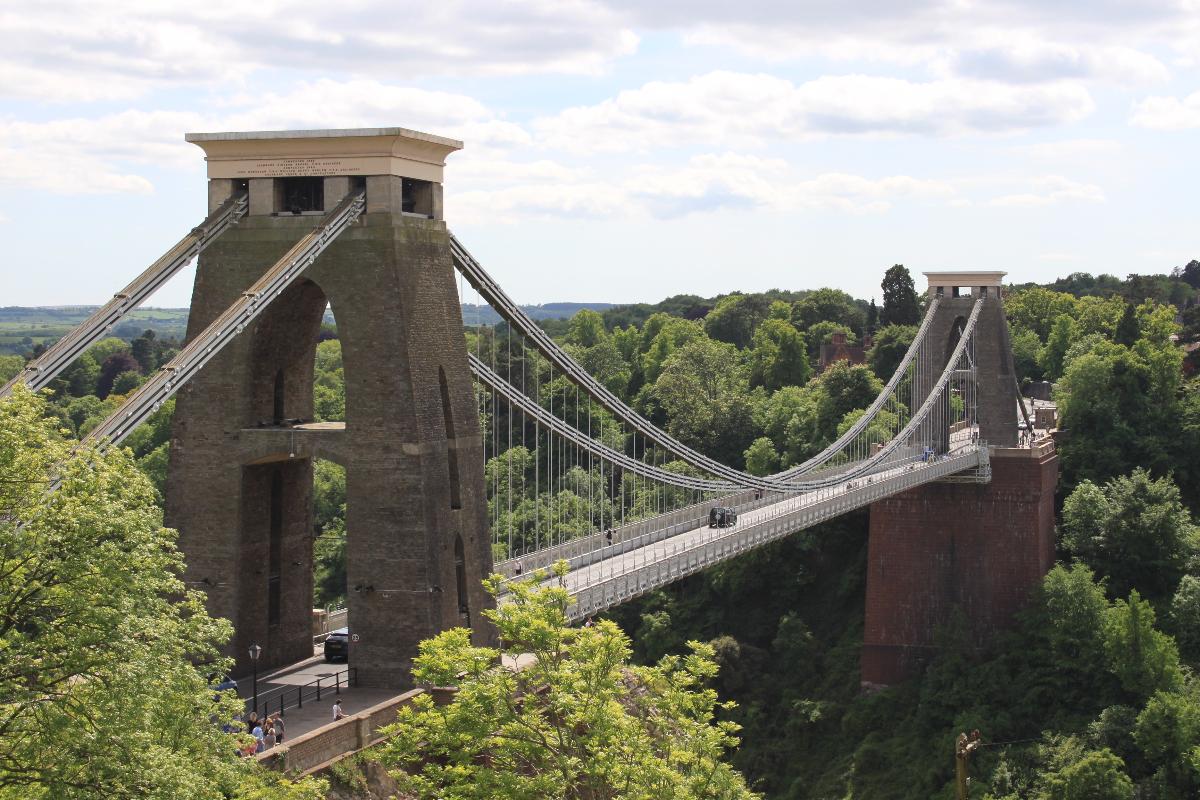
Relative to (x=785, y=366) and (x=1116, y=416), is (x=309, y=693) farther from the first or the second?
(x=785, y=366)

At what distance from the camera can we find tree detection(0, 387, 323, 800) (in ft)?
55.1

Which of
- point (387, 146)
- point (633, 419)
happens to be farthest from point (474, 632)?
point (633, 419)

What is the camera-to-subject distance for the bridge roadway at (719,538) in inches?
1287

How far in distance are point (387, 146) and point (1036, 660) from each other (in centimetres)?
3288

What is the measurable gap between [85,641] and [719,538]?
2189 cm

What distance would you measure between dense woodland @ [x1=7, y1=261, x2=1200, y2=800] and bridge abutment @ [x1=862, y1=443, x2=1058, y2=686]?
1192mm

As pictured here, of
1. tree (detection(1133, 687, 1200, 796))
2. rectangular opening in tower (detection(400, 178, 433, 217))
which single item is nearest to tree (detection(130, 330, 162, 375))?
tree (detection(1133, 687, 1200, 796))

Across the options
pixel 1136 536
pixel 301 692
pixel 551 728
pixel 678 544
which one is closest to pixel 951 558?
pixel 1136 536

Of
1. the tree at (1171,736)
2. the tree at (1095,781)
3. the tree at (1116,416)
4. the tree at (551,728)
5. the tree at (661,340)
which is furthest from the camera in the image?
the tree at (661,340)

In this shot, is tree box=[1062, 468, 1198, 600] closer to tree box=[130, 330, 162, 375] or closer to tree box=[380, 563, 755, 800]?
tree box=[380, 563, 755, 800]

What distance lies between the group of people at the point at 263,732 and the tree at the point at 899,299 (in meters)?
74.9

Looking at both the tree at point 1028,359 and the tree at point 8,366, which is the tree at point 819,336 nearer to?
the tree at point 1028,359

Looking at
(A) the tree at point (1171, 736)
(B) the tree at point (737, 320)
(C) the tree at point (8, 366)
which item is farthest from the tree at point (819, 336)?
(A) the tree at point (1171, 736)

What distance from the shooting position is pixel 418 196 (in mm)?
29062
